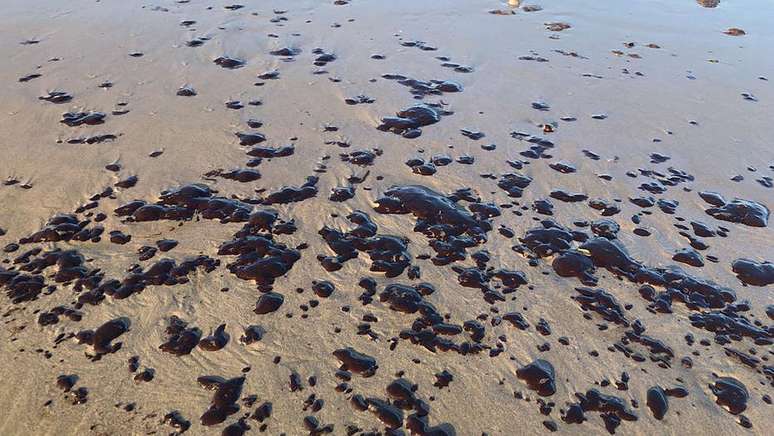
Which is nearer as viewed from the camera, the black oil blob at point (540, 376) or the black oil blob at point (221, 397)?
the black oil blob at point (221, 397)

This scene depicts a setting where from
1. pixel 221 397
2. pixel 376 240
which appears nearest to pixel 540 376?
pixel 376 240

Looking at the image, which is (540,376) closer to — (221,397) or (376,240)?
(376,240)

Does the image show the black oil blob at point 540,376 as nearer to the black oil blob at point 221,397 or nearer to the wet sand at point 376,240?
the wet sand at point 376,240

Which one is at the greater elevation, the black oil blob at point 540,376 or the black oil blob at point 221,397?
the black oil blob at point 221,397

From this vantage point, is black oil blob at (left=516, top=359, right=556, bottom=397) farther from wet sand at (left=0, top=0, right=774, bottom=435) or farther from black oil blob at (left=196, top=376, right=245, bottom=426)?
black oil blob at (left=196, top=376, right=245, bottom=426)

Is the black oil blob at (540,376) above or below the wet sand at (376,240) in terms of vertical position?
below

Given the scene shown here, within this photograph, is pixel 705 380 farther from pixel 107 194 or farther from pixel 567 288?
pixel 107 194

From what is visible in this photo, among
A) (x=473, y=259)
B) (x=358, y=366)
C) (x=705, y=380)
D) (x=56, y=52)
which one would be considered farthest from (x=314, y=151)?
(x=56, y=52)

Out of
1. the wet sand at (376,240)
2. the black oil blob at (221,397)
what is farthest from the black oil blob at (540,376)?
the black oil blob at (221,397)
